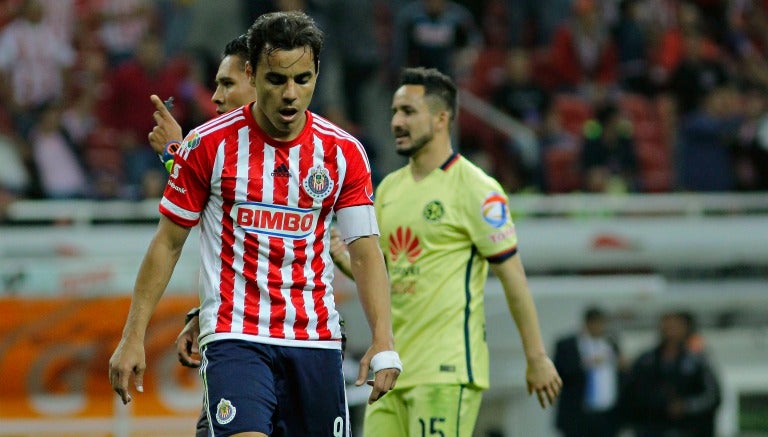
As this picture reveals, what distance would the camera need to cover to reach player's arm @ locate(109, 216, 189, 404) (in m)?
5.11

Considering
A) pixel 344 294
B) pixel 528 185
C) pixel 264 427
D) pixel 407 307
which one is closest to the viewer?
pixel 264 427

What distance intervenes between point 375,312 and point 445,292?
1.62m

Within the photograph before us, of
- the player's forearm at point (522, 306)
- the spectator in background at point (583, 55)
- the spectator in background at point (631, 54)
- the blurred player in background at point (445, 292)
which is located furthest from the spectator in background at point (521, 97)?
the player's forearm at point (522, 306)

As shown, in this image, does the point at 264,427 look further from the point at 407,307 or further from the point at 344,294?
the point at 344,294

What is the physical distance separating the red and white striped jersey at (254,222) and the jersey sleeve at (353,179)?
86 mm

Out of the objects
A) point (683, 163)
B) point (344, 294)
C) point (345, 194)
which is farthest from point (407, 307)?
point (683, 163)

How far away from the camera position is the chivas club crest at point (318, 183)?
5359 millimetres

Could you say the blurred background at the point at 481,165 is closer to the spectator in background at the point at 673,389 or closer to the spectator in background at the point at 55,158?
the spectator in background at the point at 55,158

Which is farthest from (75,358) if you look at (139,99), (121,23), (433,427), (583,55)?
(583,55)

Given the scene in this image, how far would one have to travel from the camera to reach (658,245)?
14.2 metres

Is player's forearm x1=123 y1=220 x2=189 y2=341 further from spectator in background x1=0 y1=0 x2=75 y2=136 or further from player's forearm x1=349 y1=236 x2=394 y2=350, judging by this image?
spectator in background x1=0 y1=0 x2=75 y2=136

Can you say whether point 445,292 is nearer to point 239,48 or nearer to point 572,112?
point 239,48

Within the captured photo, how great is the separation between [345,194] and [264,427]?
997mm

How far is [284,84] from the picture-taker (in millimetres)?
5227
